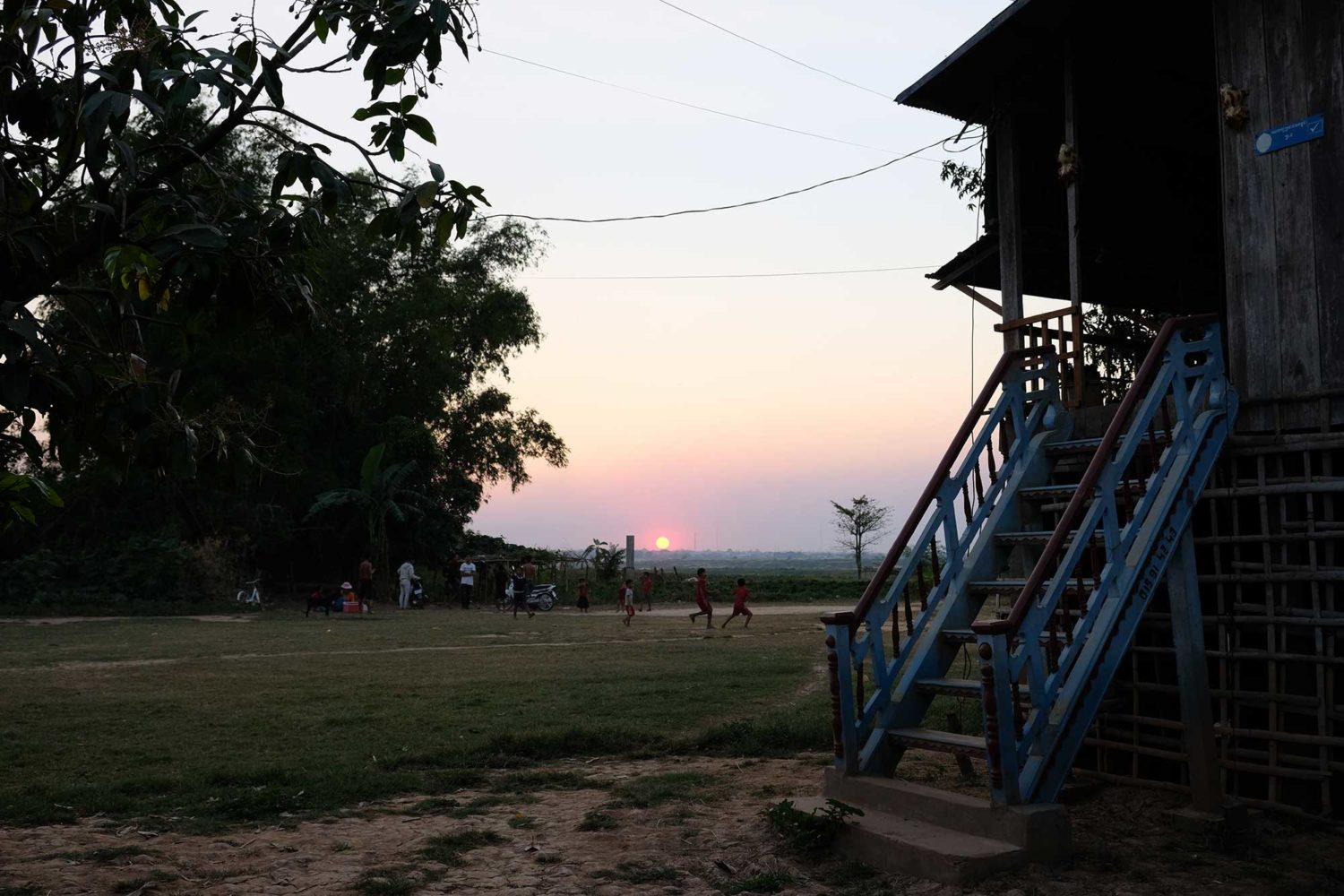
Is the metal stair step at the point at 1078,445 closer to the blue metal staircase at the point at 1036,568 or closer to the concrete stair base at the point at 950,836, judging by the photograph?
the blue metal staircase at the point at 1036,568

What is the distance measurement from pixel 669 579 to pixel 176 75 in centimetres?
4248

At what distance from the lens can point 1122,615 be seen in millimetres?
6867

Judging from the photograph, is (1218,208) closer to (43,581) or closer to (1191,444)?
Answer: (1191,444)

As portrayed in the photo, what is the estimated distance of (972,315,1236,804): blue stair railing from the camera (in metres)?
6.16

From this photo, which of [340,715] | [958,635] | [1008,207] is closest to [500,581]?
[340,715]

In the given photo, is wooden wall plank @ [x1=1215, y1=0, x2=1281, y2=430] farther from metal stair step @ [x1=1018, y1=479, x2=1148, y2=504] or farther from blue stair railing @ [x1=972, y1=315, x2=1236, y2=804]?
metal stair step @ [x1=1018, y1=479, x2=1148, y2=504]

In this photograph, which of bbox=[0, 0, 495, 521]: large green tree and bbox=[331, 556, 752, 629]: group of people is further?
bbox=[331, 556, 752, 629]: group of people

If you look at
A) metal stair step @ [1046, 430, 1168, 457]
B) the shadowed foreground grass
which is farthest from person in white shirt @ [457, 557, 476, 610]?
metal stair step @ [1046, 430, 1168, 457]

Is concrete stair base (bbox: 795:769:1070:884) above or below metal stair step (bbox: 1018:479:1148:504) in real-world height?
below

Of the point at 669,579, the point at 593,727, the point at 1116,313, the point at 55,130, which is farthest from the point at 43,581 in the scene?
the point at 55,130

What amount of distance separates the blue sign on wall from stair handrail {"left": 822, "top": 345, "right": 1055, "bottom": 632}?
6.20 feet

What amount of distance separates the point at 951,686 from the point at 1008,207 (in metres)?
4.33

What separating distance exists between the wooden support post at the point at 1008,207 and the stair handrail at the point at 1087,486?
1826mm

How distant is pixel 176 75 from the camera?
3869mm
